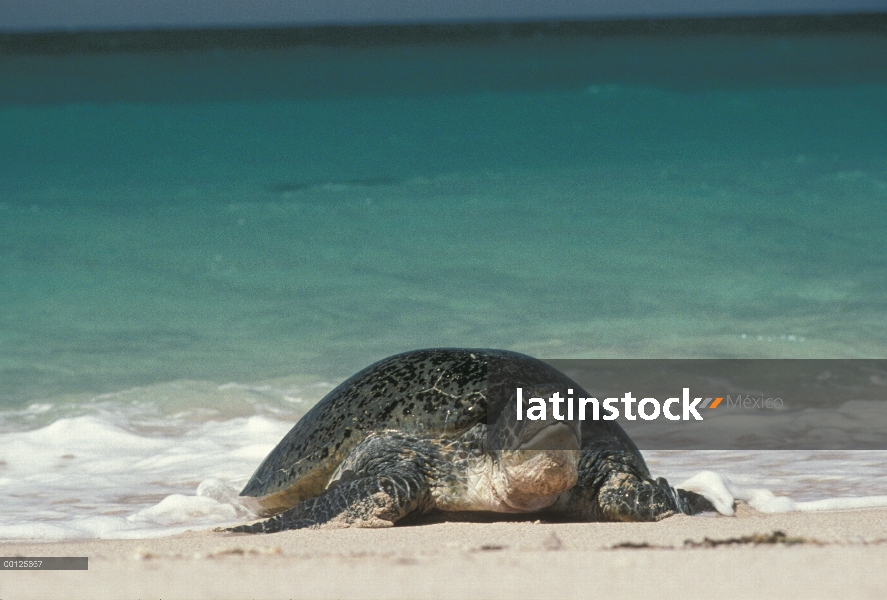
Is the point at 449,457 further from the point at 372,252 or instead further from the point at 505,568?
the point at 372,252

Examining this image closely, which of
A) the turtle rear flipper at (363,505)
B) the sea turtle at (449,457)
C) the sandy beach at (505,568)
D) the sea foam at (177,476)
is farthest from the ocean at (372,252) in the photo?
the sandy beach at (505,568)

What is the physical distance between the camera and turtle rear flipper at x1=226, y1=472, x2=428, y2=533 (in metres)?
3.61

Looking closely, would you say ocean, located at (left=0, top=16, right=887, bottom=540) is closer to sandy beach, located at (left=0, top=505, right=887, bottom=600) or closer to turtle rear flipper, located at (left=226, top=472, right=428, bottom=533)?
turtle rear flipper, located at (left=226, top=472, right=428, bottom=533)

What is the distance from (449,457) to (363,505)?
43 centimetres

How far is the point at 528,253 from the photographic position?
11.3 m

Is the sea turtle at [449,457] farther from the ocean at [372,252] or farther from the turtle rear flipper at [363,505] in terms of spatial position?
the ocean at [372,252]

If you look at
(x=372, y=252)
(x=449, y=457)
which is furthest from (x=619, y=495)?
(x=372, y=252)

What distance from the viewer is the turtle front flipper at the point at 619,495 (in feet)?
12.2

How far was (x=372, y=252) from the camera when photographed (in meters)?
11.4

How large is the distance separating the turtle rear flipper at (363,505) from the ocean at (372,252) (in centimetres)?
74

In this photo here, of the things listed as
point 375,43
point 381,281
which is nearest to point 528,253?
point 381,281

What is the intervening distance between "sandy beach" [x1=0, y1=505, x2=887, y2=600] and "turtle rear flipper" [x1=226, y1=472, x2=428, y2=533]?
41 centimetres

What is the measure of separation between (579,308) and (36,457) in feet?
16.9

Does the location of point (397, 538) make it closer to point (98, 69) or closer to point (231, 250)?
point (231, 250)
